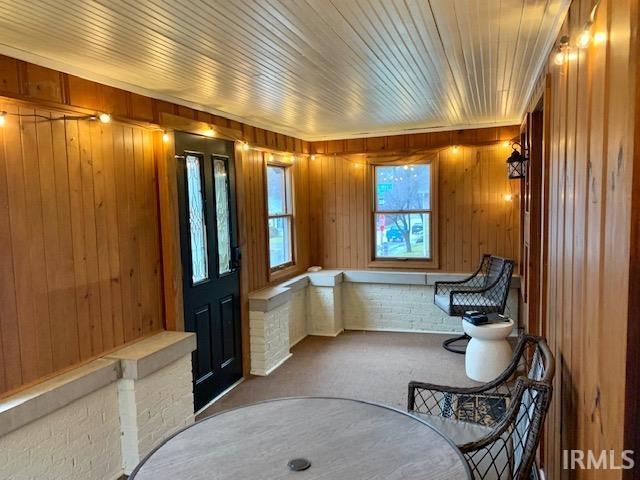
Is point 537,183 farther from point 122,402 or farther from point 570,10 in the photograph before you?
point 122,402

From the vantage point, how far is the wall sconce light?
167 inches

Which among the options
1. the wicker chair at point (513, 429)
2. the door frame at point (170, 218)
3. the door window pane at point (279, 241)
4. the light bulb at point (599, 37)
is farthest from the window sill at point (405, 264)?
the light bulb at point (599, 37)

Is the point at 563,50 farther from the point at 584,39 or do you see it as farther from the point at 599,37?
the point at 599,37

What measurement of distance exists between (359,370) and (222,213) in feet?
6.58

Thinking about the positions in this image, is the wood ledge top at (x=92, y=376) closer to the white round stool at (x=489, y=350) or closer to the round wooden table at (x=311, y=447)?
the round wooden table at (x=311, y=447)

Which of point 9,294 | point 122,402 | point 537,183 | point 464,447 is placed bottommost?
point 122,402

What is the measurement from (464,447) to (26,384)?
223 cm

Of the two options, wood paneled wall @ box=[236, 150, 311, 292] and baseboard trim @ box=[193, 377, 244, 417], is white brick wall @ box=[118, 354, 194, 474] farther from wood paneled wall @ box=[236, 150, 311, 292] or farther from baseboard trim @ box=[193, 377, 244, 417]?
wood paneled wall @ box=[236, 150, 311, 292]

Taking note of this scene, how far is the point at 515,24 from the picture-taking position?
2.25m

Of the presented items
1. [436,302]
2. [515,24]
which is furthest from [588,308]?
[436,302]

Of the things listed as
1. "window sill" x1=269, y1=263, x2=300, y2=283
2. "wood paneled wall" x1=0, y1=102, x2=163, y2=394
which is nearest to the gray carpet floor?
"window sill" x1=269, y1=263, x2=300, y2=283

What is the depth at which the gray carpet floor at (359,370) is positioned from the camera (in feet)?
13.1

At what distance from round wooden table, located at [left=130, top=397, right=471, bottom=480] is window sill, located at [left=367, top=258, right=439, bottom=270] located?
394 centimetres

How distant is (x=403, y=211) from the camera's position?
19.3 ft
